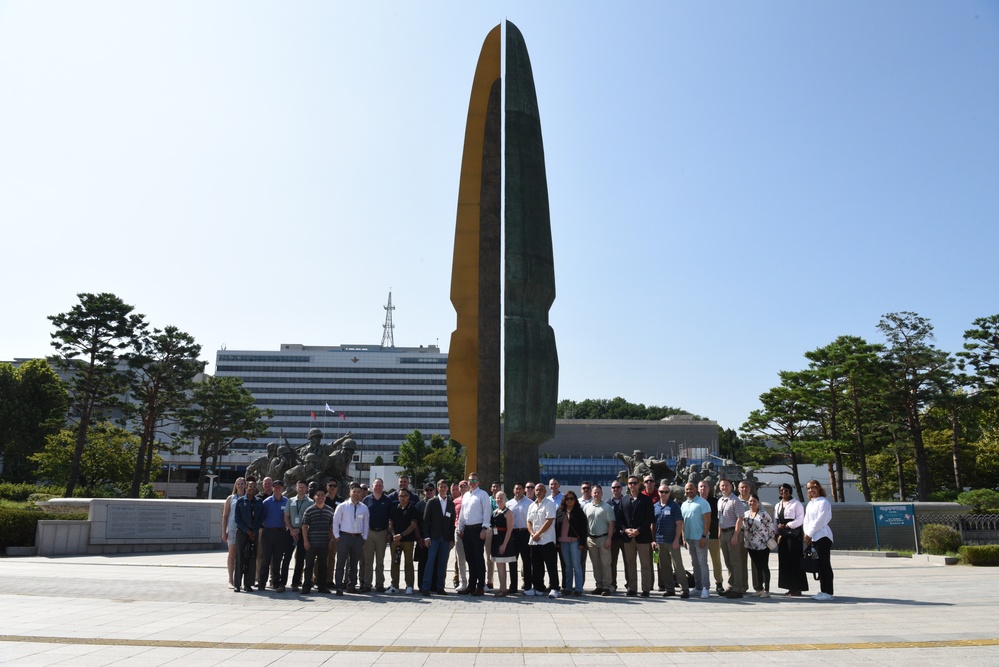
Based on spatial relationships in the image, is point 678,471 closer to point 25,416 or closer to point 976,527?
point 976,527

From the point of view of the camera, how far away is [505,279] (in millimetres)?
15477

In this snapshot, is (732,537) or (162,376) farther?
(162,376)

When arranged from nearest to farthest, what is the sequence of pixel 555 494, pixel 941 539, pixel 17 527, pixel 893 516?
1. pixel 555 494
2. pixel 17 527
3. pixel 941 539
4. pixel 893 516

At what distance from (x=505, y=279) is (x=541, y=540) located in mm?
7692

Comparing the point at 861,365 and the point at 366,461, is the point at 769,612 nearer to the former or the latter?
the point at 861,365

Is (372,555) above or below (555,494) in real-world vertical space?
below

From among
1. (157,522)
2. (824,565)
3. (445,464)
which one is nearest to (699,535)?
(824,565)

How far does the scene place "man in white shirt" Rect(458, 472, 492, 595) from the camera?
8.80 meters

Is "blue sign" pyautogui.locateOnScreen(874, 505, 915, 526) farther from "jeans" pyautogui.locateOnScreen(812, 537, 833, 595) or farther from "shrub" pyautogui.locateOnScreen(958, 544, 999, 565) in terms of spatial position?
"jeans" pyautogui.locateOnScreen(812, 537, 833, 595)

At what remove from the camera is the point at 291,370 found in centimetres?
9512

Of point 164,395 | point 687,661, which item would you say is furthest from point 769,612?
point 164,395

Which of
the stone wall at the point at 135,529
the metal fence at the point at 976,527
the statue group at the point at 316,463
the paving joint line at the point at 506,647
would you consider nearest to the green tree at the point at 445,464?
the statue group at the point at 316,463

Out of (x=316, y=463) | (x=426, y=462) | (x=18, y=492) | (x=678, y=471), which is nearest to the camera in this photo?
(x=316, y=463)

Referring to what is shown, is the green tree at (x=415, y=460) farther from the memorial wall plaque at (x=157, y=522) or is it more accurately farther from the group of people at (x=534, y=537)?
the group of people at (x=534, y=537)
